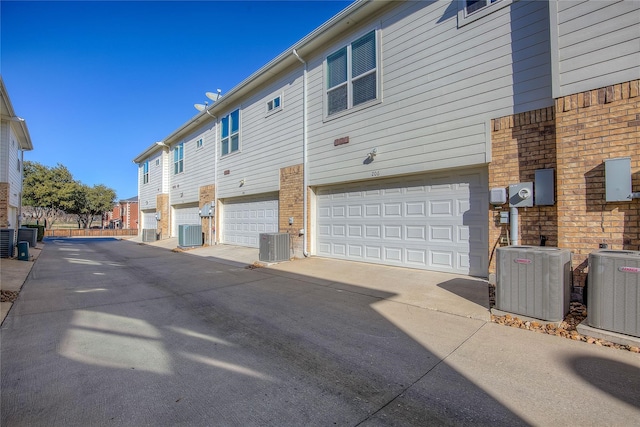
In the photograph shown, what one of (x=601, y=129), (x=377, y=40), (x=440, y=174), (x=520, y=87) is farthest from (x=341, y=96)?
(x=601, y=129)

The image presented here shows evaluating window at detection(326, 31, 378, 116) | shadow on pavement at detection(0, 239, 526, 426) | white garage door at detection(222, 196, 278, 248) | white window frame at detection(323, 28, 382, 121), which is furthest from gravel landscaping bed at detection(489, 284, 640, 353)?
white garage door at detection(222, 196, 278, 248)

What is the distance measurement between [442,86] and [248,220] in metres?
9.23

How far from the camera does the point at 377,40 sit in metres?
7.94

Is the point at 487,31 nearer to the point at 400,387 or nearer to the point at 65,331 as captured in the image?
the point at 400,387

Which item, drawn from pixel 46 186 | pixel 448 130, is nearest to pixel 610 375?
pixel 448 130

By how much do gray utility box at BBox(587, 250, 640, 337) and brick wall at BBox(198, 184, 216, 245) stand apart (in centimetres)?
1404

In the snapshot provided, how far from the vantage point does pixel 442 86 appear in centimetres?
663

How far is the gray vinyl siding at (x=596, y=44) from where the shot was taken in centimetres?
436

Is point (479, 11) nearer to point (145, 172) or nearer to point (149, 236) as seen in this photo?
point (149, 236)

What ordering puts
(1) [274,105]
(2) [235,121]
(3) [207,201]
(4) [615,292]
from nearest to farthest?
(4) [615,292], (1) [274,105], (2) [235,121], (3) [207,201]

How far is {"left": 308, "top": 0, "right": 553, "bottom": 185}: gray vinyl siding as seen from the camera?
18.1 feet

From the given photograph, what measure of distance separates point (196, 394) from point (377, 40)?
8.64 meters

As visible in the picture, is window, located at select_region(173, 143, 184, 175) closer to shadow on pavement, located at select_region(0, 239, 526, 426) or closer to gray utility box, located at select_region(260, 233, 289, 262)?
gray utility box, located at select_region(260, 233, 289, 262)

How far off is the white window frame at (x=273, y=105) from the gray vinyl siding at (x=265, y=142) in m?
0.09
